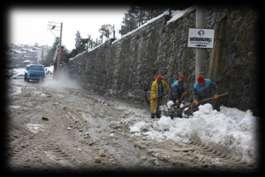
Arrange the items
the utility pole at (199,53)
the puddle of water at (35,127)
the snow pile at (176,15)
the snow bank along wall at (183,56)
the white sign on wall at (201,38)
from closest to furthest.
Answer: the puddle of water at (35,127), the snow bank along wall at (183,56), the white sign on wall at (201,38), the utility pole at (199,53), the snow pile at (176,15)

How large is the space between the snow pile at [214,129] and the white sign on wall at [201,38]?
164 centimetres

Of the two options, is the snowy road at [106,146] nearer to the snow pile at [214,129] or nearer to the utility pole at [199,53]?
the snow pile at [214,129]

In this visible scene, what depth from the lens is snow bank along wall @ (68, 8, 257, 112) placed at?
1140 cm

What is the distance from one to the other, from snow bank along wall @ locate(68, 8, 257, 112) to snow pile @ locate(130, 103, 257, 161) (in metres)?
0.88

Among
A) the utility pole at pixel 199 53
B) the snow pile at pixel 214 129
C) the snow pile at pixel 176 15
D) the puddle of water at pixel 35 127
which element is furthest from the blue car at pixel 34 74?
the snow pile at pixel 214 129

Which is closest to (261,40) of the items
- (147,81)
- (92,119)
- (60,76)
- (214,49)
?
(214,49)

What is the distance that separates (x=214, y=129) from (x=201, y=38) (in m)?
3.27

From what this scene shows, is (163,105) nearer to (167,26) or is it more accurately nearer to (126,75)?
(167,26)

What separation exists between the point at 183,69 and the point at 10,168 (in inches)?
367

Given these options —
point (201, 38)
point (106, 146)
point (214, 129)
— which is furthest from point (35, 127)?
point (201, 38)

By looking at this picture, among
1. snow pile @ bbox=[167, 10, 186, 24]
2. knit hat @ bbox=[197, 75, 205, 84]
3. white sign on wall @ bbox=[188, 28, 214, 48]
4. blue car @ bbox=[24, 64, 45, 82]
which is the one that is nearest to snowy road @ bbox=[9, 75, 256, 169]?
knit hat @ bbox=[197, 75, 205, 84]

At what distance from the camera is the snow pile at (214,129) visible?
8.20m

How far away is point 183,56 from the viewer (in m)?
15.4

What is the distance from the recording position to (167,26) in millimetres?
17344
